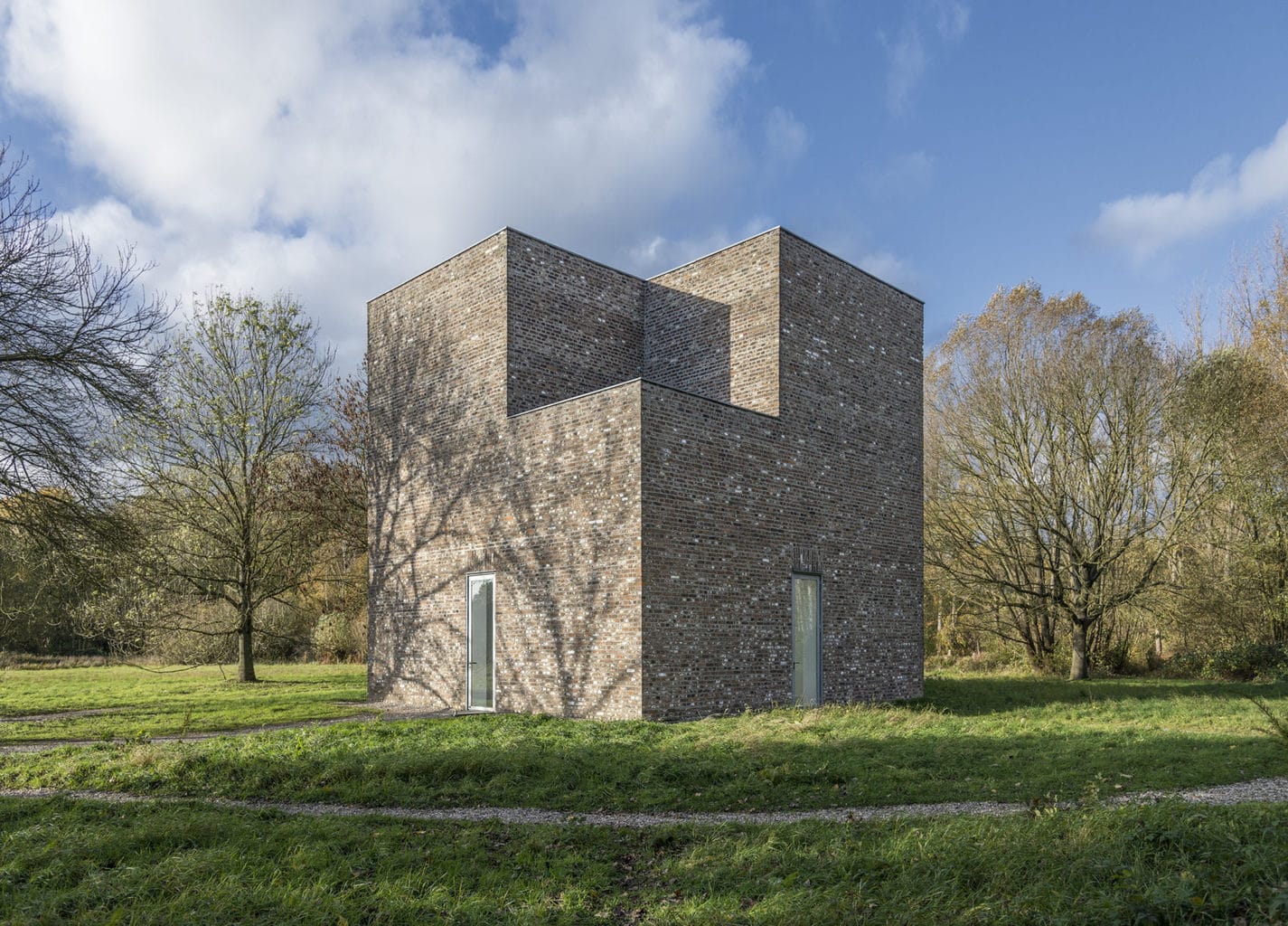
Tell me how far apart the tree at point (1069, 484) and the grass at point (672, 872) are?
17.2 meters

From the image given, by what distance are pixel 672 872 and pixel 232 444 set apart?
20145mm

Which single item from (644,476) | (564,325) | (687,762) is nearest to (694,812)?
(687,762)

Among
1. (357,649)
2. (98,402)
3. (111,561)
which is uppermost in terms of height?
(98,402)

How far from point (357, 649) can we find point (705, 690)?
67.9ft

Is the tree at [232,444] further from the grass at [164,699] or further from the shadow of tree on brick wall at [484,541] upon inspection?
the shadow of tree on brick wall at [484,541]

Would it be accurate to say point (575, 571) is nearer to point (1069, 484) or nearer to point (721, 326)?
point (721, 326)

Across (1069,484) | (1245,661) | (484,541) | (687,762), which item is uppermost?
(1069,484)

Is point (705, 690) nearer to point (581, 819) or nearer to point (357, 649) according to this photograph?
point (581, 819)

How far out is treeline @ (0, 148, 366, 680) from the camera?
11422 millimetres

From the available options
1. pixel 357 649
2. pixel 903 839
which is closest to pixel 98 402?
pixel 903 839

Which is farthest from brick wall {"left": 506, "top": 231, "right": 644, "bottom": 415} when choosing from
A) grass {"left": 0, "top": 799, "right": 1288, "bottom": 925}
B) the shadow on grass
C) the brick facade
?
grass {"left": 0, "top": 799, "right": 1288, "bottom": 925}

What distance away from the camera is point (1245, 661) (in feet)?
68.8

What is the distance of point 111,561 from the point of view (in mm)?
12281

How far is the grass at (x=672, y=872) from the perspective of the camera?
15.2 ft
